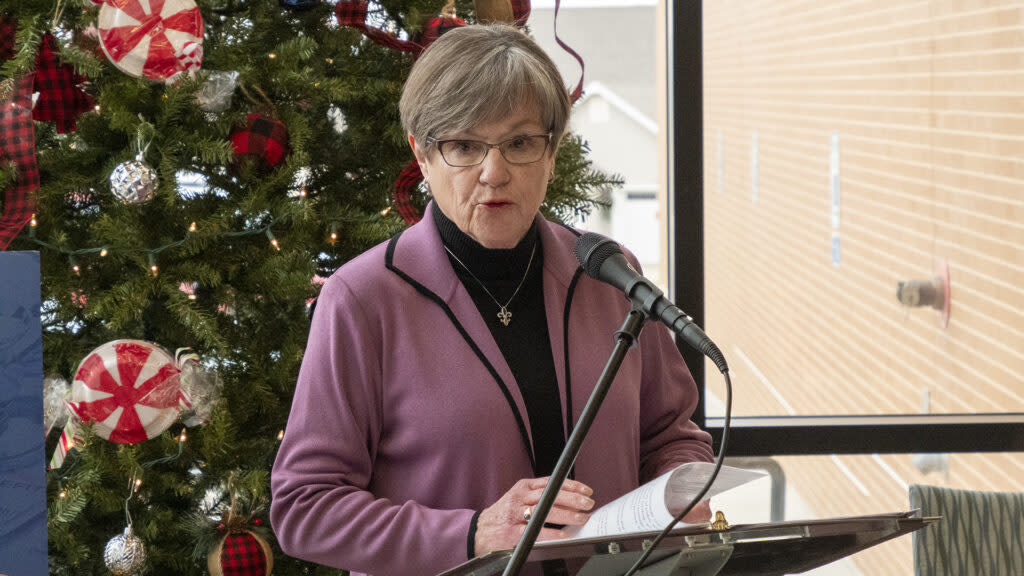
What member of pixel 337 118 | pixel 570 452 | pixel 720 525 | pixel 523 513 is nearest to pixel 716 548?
pixel 720 525

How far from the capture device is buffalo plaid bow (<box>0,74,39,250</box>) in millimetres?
1847

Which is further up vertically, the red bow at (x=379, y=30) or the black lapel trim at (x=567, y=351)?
the red bow at (x=379, y=30)

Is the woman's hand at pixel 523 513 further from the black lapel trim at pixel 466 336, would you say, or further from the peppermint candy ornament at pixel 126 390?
the peppermint candy ornament at pixel 126 390

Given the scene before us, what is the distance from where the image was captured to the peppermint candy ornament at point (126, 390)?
1.85 m

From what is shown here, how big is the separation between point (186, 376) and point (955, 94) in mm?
2308

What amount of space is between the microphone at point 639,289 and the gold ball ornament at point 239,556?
125 cm

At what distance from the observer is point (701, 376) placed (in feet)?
9.46

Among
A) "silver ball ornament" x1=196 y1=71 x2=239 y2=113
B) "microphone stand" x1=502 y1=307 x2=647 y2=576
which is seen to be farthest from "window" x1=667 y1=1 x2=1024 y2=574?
A: "microphone stand" x1=502 y1=307 x2=647 y2=576

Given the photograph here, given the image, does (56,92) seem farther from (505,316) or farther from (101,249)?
(505,316)

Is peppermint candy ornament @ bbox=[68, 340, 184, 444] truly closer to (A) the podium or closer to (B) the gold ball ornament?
(B) the gold ball ornament

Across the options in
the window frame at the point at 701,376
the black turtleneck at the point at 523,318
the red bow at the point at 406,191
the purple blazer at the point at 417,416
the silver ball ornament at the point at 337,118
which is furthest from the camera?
the window frame at the point at 701,376

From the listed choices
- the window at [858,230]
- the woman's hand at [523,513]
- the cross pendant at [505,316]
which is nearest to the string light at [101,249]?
the cross pendant at [505,316]

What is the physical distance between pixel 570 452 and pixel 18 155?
4.85 feet

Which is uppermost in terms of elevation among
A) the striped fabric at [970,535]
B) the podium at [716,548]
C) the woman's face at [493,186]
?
the woman's face at [493,186]
